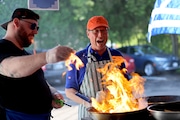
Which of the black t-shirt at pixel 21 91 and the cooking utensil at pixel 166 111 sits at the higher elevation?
the black t-shirt at pixel 21 91

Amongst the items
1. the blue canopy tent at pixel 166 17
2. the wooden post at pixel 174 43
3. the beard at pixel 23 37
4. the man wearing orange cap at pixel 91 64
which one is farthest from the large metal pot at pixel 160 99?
the wooden post at pixel 174 43

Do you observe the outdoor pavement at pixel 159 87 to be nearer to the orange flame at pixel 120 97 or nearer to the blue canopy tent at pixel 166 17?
the blue canopy tent at pixel 166 17

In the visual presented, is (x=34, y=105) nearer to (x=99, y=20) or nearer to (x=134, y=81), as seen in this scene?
(x=134, y=81)

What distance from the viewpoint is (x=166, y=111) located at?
1.93m

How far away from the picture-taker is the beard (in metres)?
2.18

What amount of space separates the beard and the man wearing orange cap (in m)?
0.79

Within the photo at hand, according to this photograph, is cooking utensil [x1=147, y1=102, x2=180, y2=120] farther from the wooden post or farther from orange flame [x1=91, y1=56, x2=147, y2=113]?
the wooden post

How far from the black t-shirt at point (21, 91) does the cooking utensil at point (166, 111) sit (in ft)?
2.59

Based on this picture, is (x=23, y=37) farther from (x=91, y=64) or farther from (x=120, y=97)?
(x=91, y=64)

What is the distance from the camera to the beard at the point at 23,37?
2.18 metres

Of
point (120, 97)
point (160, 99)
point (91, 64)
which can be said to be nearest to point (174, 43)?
point (91, 64)

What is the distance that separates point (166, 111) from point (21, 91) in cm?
95

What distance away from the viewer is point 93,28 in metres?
2.94

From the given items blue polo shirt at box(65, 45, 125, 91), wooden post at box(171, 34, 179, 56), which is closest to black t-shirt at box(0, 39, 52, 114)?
blue polo shirt at box(65, 45, 125, 91)
